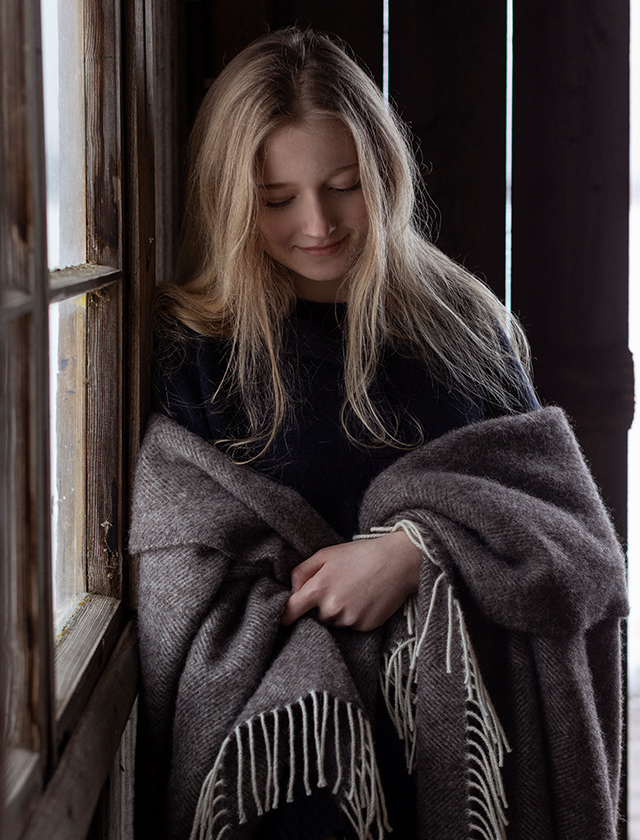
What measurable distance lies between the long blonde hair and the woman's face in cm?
2

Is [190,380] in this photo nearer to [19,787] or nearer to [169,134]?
[169,134]

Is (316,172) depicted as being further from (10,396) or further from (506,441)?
(10,396)

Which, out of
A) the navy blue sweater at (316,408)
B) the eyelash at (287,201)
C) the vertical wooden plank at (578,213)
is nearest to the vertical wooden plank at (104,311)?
the navy blue sweater at (316,408)

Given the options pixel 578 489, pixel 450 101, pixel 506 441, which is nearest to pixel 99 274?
pixel 506 441

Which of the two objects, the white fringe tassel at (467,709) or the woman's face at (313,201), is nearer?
the white fringe tassel at (467,709)

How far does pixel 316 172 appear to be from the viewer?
3.80ft

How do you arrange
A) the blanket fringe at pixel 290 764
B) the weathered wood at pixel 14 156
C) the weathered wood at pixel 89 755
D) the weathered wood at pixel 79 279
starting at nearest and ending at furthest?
the weathered wood at pixel 14 156 < the weathered wood at pixel 89 755 < the weathered wood at pixel 79 279 < the blanket fringe at pixel 290 764

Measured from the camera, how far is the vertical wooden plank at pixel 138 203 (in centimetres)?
112

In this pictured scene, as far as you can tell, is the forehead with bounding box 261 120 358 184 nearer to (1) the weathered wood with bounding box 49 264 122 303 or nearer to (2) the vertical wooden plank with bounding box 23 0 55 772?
(1) the weathered wood with bounding box 49 264 122 303

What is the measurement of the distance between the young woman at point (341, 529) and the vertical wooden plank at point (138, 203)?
40 millimetres

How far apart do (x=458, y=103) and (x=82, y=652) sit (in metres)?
1.23

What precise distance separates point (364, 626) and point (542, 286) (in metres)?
0.87

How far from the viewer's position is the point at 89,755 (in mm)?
821

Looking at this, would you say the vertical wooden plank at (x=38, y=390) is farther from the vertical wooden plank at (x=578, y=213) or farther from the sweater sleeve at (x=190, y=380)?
the vertical wooden plank at (x=578, y=213)
